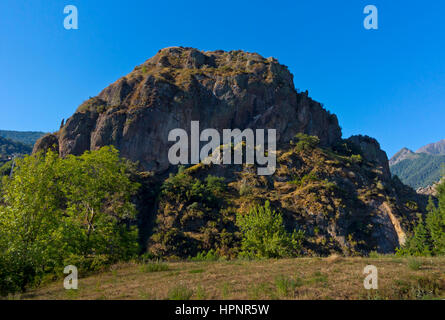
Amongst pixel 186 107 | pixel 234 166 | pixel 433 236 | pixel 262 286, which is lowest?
pixel 433 236

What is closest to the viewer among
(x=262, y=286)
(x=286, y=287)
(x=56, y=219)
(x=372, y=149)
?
(x=286, y=287)

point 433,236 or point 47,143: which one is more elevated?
point 47,143

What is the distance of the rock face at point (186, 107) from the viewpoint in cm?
6125

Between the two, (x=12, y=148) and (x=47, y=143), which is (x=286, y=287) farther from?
(x=12, y=148)

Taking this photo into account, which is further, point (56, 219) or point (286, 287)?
point (56, 219)

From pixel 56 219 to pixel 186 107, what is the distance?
5560 cm

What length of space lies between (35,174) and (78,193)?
354 cm

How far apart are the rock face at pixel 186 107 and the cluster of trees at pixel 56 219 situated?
140 ft

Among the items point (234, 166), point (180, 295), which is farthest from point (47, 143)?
point (180, 295)

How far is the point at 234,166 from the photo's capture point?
191ft

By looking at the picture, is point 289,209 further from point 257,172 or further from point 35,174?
point 35,174

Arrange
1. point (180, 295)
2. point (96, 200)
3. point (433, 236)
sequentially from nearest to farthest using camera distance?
point (180, 295) < point (96, 200) < point (433, 236)

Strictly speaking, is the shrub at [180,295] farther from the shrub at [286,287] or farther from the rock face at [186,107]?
the rock face at [186,107]
